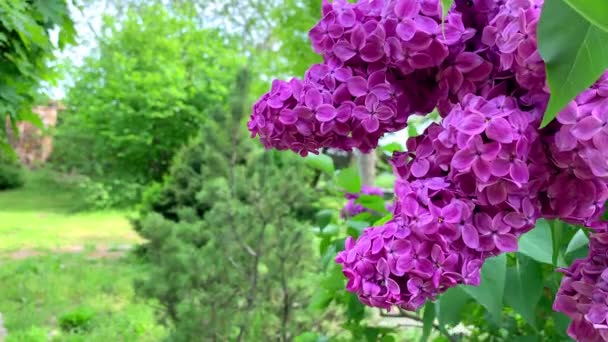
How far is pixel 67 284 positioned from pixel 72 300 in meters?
0.42

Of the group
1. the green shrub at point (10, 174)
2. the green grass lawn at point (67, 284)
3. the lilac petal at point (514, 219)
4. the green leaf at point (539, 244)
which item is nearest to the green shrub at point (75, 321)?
the green grass lawn at point (67, 284)

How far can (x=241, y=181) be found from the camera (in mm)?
2004

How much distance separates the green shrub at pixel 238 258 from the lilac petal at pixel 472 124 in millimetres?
1649

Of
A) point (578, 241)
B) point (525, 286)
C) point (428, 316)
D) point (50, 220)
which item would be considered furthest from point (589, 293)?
point (50, 220)

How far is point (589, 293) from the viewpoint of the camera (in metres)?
0.35

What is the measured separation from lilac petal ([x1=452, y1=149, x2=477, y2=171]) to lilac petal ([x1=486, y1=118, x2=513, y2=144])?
0.5 inches

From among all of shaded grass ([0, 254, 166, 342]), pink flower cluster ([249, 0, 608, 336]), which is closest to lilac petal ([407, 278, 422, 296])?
pink flower cluster ([249, 0, 608, 336])

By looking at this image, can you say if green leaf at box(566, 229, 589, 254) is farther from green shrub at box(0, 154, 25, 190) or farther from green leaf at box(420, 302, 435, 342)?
green shrub at box(0, 154, 25, 190)

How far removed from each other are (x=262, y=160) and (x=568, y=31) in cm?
182

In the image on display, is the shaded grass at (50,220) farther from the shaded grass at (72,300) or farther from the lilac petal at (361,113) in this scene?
the lilac petal at (361,113)

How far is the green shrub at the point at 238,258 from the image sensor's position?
1920mm

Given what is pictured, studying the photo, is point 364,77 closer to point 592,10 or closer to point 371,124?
point 371,124

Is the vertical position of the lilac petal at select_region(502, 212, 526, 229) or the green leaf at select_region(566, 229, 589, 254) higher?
the lilac petal at select_region(502, 212, 526, 229)

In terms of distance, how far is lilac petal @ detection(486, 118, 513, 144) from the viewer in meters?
0.29
